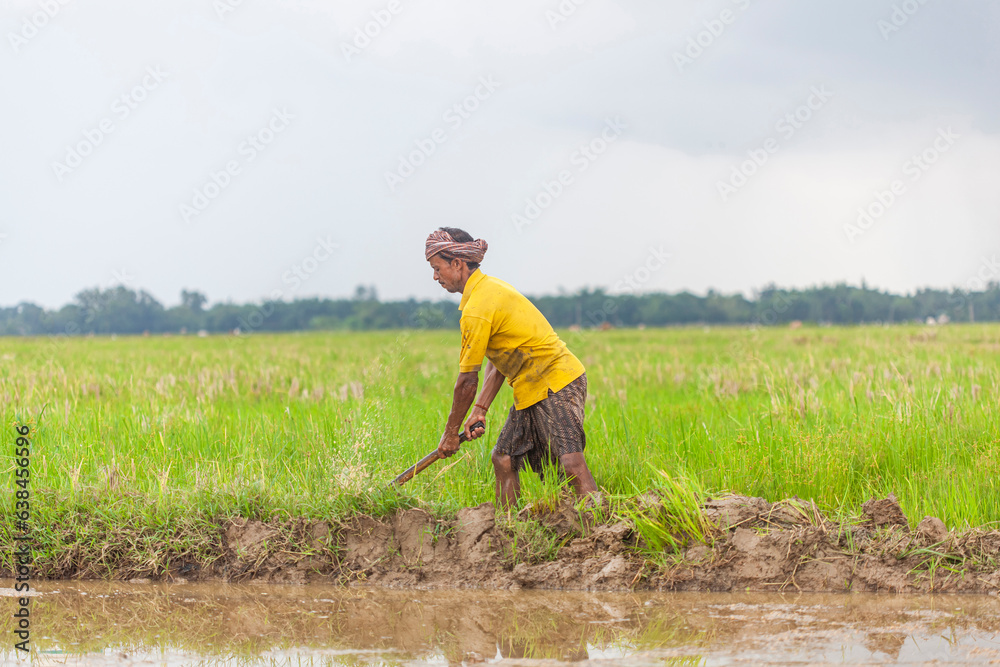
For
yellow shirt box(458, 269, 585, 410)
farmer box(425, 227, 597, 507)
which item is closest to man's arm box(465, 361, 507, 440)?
farmer box(425, 227, 597, 507)

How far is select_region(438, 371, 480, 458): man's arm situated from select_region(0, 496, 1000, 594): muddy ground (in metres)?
0.40

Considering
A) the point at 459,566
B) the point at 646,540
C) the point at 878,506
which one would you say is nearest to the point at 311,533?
the point at 459,566

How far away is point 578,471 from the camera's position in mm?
4809

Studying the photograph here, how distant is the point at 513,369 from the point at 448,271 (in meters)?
0.72

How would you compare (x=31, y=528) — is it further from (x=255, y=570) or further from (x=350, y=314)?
(x=350, y=314)

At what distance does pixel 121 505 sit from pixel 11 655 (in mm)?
1467

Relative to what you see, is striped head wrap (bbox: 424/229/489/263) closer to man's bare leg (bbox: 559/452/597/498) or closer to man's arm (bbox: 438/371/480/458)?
man's arm (bbox: 438/371/480/458)

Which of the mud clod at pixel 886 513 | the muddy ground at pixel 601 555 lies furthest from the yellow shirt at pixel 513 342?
the mud clod at pixel 886 513

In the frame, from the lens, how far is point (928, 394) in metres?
7.32

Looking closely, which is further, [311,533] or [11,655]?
[311,533]

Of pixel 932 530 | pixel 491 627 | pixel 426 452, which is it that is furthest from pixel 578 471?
pixel 932 530

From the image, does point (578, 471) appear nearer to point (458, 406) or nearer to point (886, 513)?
point (458, 406)

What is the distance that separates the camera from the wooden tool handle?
476cm

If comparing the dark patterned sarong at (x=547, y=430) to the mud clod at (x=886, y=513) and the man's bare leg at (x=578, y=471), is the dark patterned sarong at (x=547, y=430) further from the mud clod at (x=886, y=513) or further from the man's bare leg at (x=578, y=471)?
the mud clod at (x=886, y=513)
